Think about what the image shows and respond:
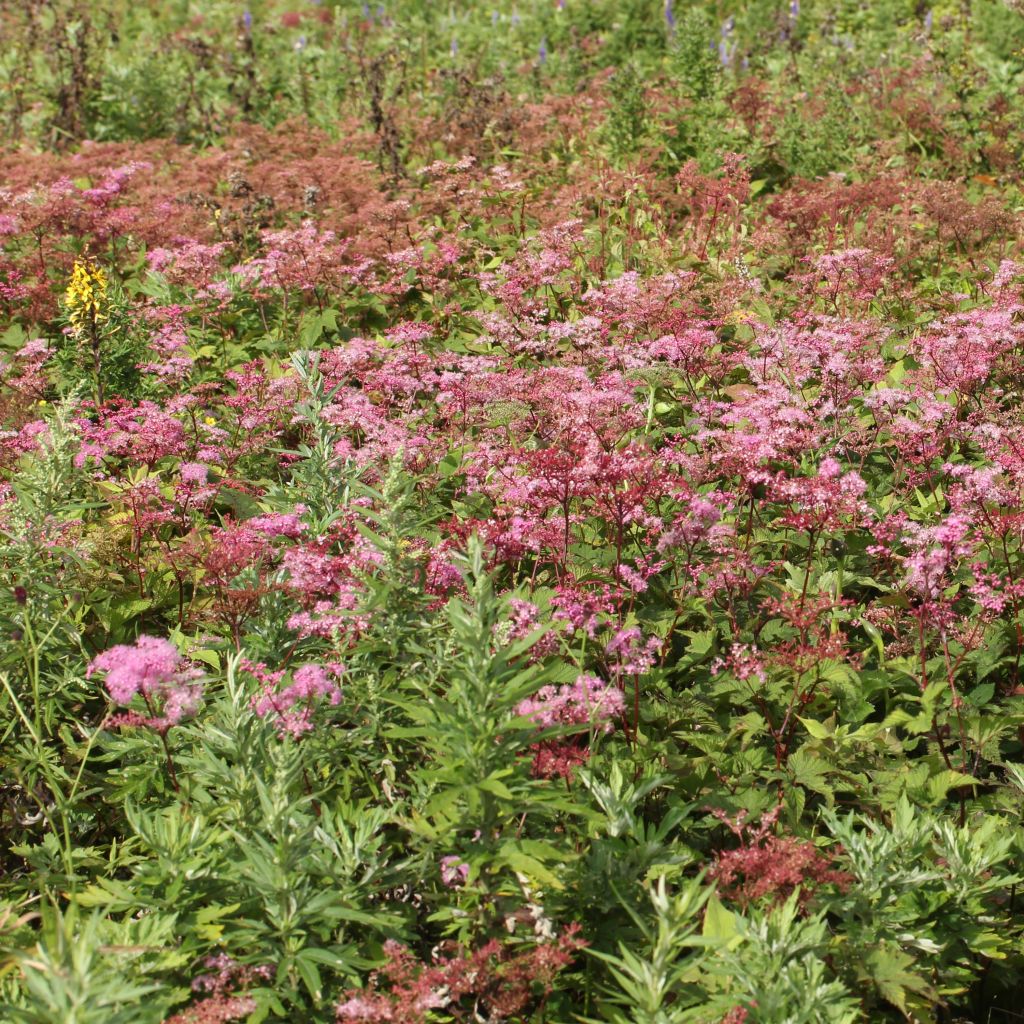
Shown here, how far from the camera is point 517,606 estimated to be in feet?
12.8

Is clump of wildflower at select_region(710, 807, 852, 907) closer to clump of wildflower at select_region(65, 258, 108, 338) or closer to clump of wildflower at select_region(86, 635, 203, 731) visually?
clump of wildflower at select_region(86, 635, 203, 731)

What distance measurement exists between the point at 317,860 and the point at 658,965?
1051 millimetres

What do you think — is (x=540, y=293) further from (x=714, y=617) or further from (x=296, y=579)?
(x=296, y=579)

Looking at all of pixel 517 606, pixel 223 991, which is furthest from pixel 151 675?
pixel 517 606

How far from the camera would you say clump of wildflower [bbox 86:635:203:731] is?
11.2 feet

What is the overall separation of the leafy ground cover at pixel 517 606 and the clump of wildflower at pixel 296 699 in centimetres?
2

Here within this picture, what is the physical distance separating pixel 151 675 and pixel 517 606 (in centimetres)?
128

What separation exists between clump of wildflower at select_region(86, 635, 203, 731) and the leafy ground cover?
0.05 feet

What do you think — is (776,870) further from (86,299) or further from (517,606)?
(86,299)

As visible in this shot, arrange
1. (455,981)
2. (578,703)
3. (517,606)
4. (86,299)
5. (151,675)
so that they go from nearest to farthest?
1. (455,981)
2. (151,675)
3. (578,703)
4. (517,606)
5. (86,299)

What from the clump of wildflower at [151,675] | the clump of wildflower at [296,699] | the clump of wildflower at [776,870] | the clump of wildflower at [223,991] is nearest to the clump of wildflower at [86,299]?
the clump of wildflower at [151,675]

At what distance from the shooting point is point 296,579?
4004 mm

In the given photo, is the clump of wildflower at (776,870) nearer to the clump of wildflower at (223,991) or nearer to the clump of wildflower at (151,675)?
the clump of wildflower at (223,991)

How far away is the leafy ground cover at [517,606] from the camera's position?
3193 millimetres
